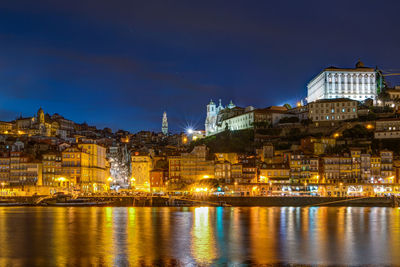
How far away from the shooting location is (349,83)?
101188mm

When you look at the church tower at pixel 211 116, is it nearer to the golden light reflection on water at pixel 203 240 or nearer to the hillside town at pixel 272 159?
the hillside town at pixel 272 159

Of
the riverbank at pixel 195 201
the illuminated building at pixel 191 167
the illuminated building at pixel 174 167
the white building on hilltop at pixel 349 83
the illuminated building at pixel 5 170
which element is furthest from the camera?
the white building on hilltop at pixel 349 83

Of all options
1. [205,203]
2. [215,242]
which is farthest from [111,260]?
→ [205,203]

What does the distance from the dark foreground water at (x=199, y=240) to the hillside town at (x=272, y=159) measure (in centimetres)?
2169

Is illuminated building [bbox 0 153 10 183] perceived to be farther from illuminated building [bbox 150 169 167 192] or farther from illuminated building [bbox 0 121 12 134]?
illuminated building [bbox 0 121 12 134]

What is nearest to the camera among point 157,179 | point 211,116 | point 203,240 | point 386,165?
point 203,240

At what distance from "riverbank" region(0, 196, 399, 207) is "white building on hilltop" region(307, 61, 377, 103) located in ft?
126

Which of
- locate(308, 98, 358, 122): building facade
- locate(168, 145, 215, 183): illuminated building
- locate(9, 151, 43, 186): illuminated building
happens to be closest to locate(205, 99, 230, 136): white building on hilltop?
locate(308, 98, 358, 122): building facade

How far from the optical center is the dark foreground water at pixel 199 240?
89.5 ft

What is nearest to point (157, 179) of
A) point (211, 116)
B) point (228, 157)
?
point (228, 157)

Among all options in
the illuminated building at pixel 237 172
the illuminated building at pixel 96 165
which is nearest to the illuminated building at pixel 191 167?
the illuminated building at pixel 237 172

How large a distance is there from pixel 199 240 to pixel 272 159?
45.7 meters

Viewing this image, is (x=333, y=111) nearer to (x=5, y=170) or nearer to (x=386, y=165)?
(x=386, y=165)

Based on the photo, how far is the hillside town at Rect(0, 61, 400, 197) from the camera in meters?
71.3
